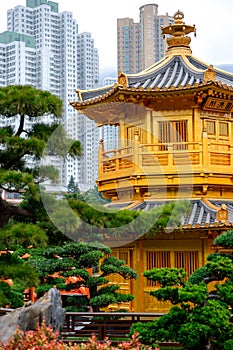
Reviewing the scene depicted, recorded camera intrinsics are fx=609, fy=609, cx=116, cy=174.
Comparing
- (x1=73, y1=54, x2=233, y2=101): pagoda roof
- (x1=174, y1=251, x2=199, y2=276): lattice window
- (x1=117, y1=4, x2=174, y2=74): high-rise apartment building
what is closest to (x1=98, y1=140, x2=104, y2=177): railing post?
(x1=73, y1=54, x2=233, y2=101): pagoda roof

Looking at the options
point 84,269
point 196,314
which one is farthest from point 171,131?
point 196,314

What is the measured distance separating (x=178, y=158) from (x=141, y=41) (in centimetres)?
3904

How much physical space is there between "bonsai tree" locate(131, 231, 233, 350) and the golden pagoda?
161 inches

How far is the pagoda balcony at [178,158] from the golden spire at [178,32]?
2.76 m

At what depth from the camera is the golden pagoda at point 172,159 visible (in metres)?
12.1

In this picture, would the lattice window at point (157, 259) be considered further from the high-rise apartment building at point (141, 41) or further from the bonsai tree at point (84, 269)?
the high-rise apartment building at point (141, 41)

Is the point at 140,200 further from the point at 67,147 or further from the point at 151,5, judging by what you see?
the point at 151,5

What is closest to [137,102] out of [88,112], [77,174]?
[88,112]

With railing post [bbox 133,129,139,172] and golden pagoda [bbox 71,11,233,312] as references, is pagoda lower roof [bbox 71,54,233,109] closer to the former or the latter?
golden pagoda [bbox 71,11,233,312]

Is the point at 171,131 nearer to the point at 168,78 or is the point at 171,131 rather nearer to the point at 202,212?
the point at 168,78

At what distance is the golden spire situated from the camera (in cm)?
1395

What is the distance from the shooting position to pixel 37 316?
730 centimetres

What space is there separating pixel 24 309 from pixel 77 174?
758 cm

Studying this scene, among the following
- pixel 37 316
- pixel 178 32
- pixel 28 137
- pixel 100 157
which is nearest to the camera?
pixel 37 316
